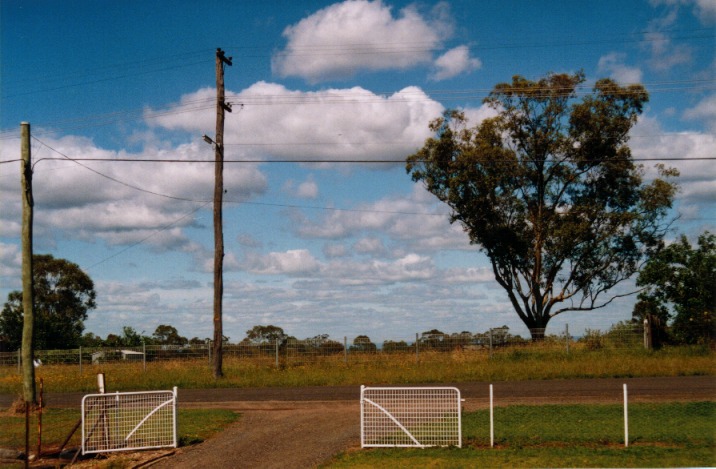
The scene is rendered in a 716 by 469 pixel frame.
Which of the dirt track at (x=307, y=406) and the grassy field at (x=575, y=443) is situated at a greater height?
the grassy field at (x=575, y=443)

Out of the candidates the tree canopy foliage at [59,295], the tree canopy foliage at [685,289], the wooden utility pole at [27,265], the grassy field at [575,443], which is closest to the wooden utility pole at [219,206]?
the wooden utility pole at [27,265]

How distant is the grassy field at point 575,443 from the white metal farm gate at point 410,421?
337 millimetres

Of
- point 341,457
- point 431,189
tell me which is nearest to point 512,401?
point 341,457

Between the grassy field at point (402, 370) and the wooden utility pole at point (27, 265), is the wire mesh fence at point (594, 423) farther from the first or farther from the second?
the wooden utility pole at point (27, 265)

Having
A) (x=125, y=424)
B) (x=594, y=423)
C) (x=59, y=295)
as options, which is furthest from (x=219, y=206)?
(x=59, y=295)

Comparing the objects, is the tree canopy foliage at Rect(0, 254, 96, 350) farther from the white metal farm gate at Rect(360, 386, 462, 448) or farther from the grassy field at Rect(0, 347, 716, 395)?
the white metal farm gate at Rect(360, 386, 462, 448)

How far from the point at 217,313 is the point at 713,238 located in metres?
23.6

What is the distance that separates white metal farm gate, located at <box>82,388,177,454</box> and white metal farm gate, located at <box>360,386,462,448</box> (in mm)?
4212

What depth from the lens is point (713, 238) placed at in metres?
34.0

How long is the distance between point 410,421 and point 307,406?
7.08 m

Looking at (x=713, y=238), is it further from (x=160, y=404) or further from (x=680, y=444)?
(x=160, y=404)

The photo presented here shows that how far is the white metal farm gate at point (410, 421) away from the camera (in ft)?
46.3

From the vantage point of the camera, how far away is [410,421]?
1474 centimetres

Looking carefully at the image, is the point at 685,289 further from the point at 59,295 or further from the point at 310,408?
the point at 59,295
